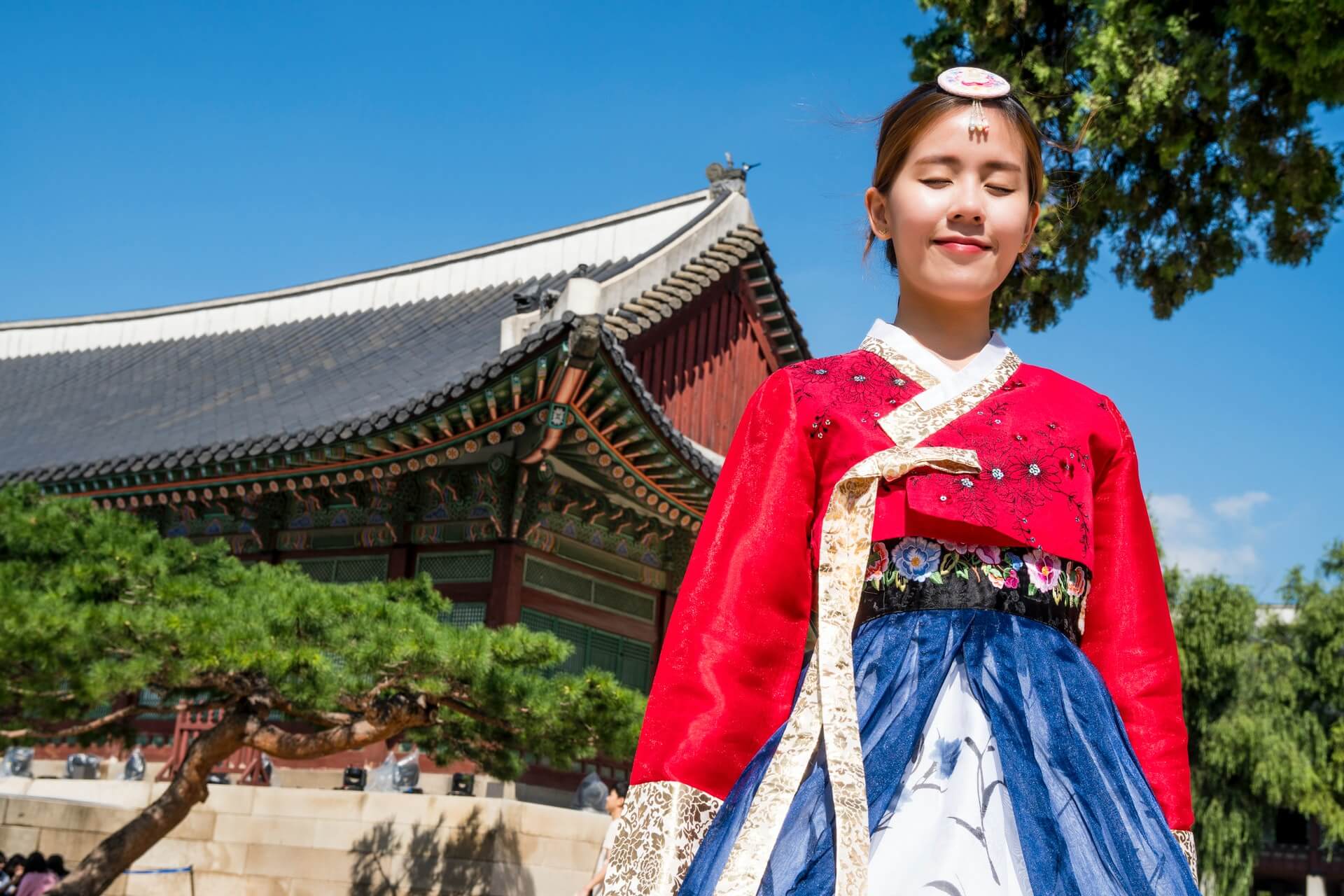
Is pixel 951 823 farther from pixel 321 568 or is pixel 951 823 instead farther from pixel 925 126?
pixel 321 568

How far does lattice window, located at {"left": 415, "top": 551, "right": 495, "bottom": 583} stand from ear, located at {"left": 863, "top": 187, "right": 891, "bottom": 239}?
803cm

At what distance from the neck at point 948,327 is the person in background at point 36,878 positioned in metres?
7.90

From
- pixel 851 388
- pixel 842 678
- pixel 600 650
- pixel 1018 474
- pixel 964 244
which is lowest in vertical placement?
pixel 842 678

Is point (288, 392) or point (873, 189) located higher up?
point (288, 392)

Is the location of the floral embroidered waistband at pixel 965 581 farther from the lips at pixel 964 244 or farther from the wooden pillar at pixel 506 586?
the wooden pillar at pixel 506 586

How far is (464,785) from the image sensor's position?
31.2ft

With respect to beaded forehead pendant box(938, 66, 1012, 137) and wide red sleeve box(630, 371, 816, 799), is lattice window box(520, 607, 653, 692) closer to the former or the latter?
wide red sleeve box(630, 371, 816, 799)

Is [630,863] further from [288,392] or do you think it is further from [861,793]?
[288,392]

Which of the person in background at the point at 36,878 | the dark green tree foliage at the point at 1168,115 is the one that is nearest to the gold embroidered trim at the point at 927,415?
the dark green tree foliage at the point at 1168,115

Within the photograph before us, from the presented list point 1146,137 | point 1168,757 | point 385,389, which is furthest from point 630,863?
point 385,389

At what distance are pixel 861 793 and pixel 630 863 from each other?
37 cm

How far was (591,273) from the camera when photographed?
1324cm

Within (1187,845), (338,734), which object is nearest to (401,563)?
(338,734)

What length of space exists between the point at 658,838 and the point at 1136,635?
0.86 metres
